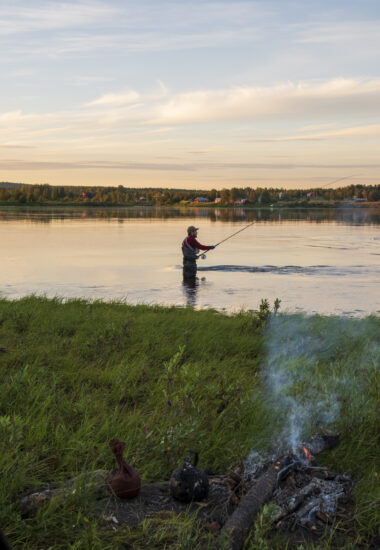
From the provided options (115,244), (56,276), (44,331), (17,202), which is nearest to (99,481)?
(44,331)

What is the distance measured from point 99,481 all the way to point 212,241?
3984 cm

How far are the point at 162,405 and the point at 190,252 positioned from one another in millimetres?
16189

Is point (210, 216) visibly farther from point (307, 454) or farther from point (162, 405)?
point (307, 454)

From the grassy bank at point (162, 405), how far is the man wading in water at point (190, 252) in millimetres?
10484

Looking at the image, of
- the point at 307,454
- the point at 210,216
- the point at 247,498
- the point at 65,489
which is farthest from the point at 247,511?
the point at 210,216

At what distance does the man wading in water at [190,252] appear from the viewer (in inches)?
860

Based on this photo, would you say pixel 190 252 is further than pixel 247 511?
Yes

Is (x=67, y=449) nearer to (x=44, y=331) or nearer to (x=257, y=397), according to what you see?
(x=257, y=397)

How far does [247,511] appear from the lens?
4109 millimetres

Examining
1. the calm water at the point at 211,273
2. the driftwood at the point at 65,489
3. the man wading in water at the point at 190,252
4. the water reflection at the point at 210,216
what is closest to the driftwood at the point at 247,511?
the driftwood at the point at 65,489

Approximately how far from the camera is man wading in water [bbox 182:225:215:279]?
21.8 m

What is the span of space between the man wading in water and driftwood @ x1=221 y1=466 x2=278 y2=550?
1719 cm

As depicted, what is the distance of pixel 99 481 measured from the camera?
14.6ft

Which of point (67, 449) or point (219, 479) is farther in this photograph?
point (67, 449)
